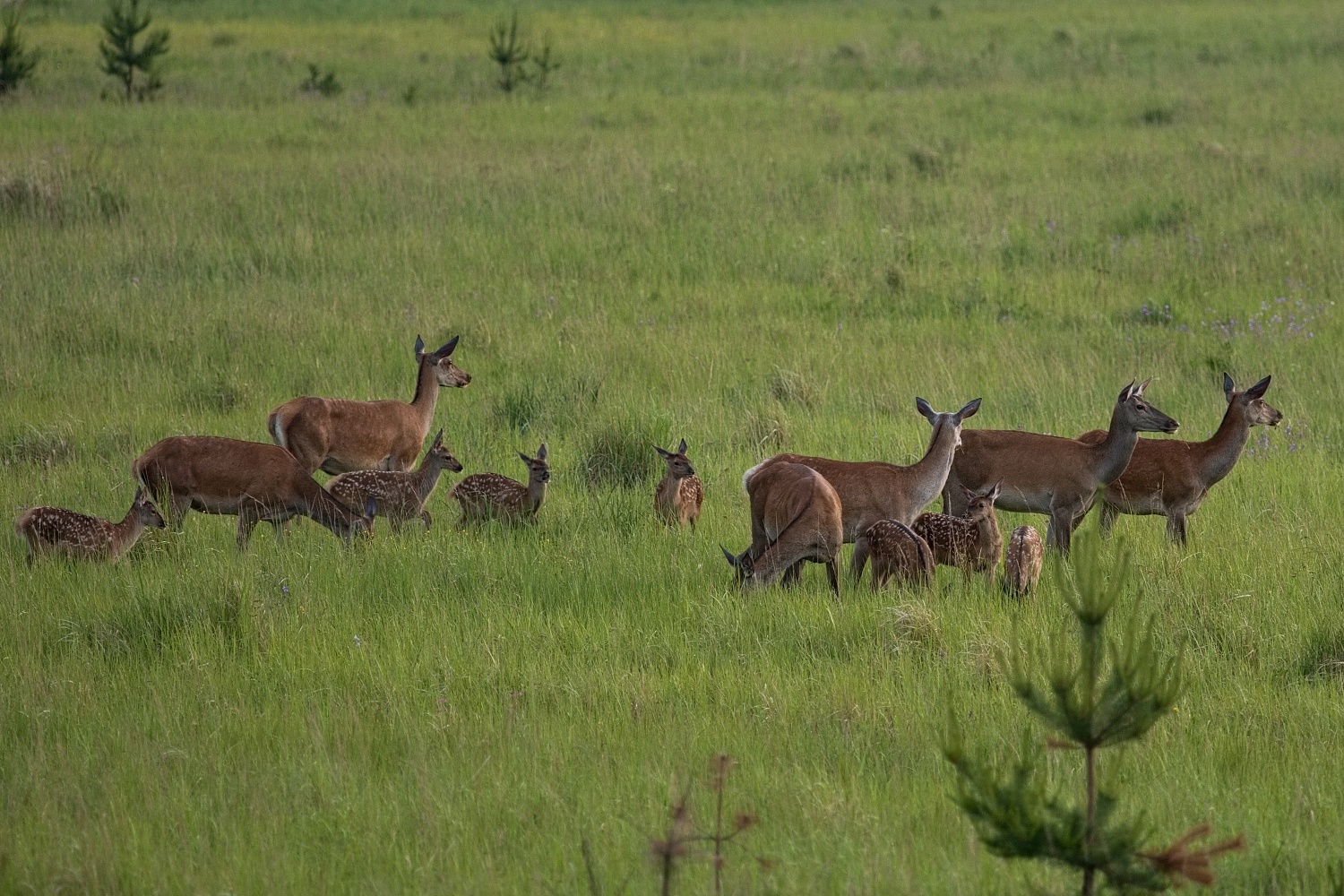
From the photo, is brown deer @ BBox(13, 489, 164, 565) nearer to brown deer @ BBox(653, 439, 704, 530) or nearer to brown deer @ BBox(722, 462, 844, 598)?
brown deer @ BBox(653, 439, 704, 530)

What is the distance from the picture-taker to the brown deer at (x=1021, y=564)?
7.85 metres

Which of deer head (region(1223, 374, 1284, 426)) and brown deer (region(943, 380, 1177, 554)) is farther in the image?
deer head (region(1223, 374, 1284, 426))

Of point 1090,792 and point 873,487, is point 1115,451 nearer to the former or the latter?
point 873,487

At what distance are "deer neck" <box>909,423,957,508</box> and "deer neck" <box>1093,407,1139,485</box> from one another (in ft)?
3.12

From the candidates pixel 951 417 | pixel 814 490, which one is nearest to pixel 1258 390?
pixel 951 417

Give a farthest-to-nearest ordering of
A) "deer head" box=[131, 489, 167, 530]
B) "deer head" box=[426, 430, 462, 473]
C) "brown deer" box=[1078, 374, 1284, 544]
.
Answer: "deer head" box=[426, 430, 462, 473] < "brown deer" box=[1078, 374, 1284, 544] < "deer head" box=[131, 489, 167, 530]

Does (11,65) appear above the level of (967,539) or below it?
above

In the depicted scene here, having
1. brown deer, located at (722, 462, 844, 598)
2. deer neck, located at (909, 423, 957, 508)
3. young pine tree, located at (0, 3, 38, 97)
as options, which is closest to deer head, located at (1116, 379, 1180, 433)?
deer neck, located at (909, 423, 957, 508)

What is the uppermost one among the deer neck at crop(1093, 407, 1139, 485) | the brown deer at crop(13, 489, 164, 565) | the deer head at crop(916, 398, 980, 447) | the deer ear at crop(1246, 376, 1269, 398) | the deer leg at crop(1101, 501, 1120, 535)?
the deer ear at crop(1246, 376, 1269, 398)

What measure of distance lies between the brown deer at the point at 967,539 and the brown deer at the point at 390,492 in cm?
302

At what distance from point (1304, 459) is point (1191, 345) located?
288 centimetres

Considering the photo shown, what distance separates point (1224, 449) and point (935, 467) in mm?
1955

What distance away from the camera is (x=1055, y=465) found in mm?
9234

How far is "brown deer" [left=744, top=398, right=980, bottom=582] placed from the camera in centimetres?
852
